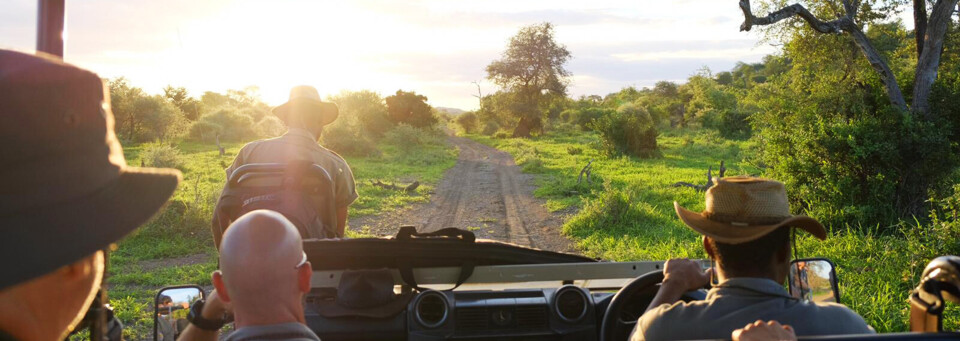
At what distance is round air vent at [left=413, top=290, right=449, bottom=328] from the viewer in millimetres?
2500

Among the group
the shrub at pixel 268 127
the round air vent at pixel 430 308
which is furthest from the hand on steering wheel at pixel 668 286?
the shrub at pixel 268 127

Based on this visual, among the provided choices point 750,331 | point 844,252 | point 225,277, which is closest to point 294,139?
point 225,277

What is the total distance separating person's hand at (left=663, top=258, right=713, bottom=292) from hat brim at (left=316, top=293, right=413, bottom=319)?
95 cm

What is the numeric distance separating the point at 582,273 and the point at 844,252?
5420 mm

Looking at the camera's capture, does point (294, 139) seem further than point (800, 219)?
Yes

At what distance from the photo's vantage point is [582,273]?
280 centimetres

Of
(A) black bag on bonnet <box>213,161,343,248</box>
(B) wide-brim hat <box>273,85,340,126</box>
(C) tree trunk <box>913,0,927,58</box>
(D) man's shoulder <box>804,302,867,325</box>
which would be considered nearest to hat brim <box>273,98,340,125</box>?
(B) wide-brim hat <box>273,85,340,126</box>

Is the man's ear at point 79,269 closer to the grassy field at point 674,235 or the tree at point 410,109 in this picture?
the grassy field at point 674,235

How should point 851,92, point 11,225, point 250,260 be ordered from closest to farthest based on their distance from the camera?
point 11,225 < point 250,260 < point 851,92

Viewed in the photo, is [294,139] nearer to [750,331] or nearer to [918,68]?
[750,331]

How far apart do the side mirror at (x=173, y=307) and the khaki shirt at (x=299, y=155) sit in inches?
81.3

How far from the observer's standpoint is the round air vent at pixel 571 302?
255 cm

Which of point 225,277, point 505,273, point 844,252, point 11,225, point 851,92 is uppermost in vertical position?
point 851,92

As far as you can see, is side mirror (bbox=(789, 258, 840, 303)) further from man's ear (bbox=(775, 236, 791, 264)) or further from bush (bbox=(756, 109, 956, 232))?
bush (bbox=(756, 109, 956, 232))
